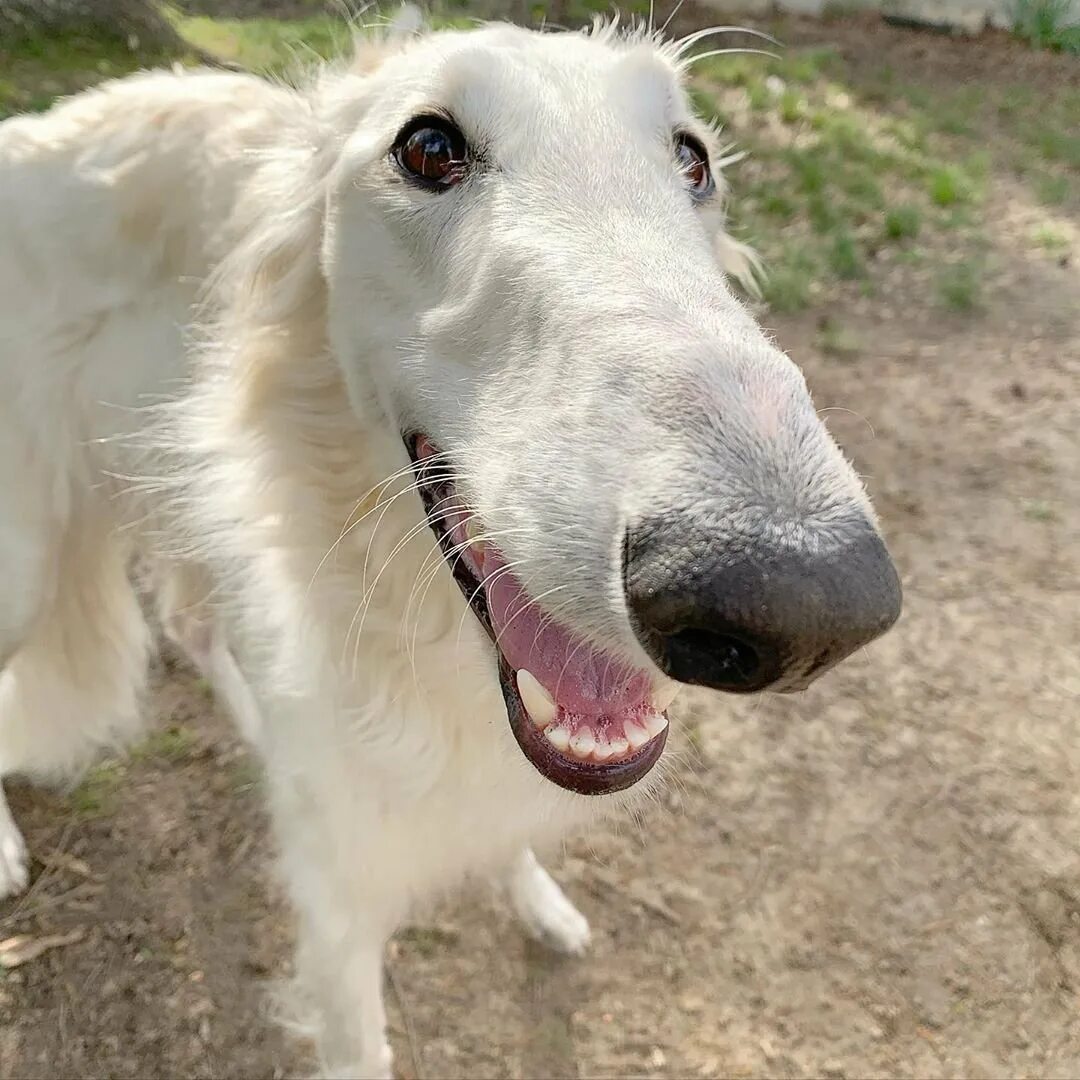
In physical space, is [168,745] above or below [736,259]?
below

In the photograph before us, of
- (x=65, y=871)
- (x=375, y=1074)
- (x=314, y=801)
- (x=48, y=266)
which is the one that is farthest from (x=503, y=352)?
(x=65, y=871)

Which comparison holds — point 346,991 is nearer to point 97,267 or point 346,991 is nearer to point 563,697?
point 563,697

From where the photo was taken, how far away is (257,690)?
7.79ft

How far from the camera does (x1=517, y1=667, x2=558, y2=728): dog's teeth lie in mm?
1562

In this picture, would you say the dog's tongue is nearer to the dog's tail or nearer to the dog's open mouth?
the dog's open mouth

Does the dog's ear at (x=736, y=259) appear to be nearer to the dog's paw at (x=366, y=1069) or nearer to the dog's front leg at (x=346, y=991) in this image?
the dog's front leg at (x=346, y=991)

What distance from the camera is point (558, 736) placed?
1.54 metres

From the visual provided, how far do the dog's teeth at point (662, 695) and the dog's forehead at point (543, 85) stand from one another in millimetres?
948

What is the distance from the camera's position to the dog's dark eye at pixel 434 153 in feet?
5.76

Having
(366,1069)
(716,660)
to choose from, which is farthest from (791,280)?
(716,660)

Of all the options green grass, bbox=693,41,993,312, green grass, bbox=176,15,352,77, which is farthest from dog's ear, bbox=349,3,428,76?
green grass, bbox=176,15,352,77

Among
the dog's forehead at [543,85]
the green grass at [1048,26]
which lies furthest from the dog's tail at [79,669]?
the green grass at [1048,26]

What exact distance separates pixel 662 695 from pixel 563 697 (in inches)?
6.5

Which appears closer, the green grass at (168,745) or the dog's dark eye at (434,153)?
the dog's dark eye at (434,153)
